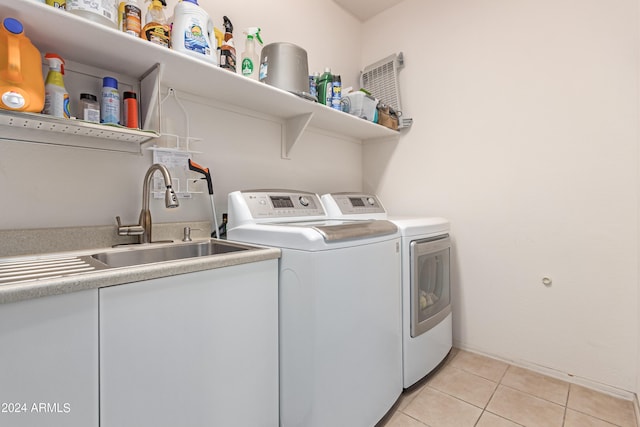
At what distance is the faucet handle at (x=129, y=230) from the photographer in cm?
130

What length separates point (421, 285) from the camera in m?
1.77

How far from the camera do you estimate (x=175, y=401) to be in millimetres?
941

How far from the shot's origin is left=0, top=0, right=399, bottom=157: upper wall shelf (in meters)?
0.99

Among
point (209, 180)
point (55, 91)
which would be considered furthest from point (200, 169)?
point (55, 91)

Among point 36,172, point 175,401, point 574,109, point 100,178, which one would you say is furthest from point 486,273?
point 36,172

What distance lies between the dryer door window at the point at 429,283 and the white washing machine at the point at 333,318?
0.19 metres

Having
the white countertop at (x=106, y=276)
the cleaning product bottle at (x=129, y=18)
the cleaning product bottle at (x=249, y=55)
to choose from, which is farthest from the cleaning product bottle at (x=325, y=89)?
the white countertop at (x=106, y=276)

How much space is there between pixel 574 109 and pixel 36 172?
8.80ft

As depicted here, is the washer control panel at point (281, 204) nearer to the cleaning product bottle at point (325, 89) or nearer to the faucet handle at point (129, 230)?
the faucet handle at point (129, 230)

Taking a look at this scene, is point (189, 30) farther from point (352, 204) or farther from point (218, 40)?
point (352, 204)

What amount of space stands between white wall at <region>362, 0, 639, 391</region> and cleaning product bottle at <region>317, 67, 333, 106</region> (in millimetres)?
825

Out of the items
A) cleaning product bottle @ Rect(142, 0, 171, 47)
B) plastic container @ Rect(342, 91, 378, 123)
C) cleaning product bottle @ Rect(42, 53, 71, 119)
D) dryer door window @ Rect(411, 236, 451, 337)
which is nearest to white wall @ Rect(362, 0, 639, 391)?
dryer door window @ Rect(411, 236, 451, 337)

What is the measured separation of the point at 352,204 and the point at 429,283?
708 mm

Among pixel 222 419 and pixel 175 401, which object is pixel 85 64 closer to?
pixel 175 401
